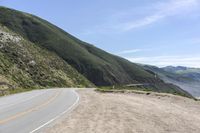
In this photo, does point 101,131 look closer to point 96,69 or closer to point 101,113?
point 101,113

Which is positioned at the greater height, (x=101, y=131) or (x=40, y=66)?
(x=40, y=66)

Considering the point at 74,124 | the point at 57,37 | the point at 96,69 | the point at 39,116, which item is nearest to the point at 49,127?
the point at 74,124

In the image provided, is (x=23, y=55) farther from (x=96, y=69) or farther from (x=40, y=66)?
(x=96, y=69)

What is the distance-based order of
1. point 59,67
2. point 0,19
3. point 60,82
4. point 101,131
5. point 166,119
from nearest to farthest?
point 101,131, point 166,119, point 60,82, point 59,67, point 0,19

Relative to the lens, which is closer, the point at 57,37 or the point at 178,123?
the point at 178,123

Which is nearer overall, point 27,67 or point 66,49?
point 27,67

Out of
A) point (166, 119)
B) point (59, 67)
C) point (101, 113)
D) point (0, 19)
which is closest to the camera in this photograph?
point (166, 119)

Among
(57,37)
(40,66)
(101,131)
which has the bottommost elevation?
(101,131)

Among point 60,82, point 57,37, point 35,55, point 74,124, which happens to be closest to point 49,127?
point 74,124

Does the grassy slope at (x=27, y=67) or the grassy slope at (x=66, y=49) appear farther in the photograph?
the grassy slope at (x=66, y=49)

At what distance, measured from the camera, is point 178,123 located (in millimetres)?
18922

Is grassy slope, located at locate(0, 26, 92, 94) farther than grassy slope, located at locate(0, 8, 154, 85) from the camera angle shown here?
No

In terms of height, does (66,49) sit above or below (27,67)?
above

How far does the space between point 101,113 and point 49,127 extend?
6.28 m
